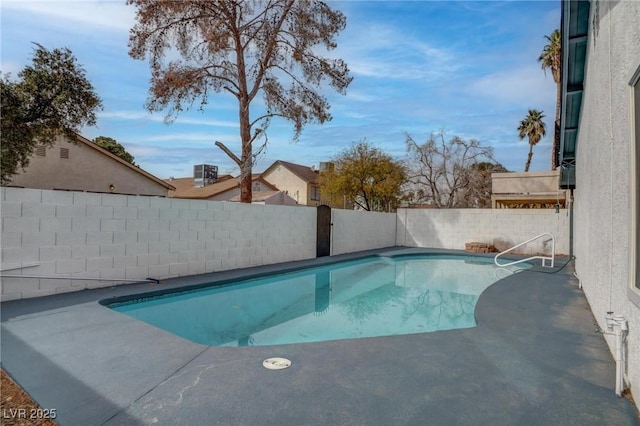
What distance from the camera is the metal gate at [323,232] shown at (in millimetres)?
12156

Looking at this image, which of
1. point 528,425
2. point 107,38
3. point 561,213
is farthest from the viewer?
point 561,213

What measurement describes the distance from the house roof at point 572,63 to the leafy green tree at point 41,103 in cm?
1460

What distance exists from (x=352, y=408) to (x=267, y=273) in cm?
651

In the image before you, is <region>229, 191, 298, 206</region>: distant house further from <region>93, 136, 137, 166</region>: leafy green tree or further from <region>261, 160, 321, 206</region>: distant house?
<region>93, 136, 137, 166</region>: leafy green tree

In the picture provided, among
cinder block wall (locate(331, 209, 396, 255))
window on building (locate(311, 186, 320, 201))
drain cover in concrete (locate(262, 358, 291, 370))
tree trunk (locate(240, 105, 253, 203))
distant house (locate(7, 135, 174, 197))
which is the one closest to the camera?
drain cover in concrete (locate(262, 358, 291, 370))

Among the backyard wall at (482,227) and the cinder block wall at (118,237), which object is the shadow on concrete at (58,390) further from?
the backyard wall at (482,227)

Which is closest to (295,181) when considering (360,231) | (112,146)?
(112,146)

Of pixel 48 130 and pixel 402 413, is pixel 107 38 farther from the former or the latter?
pixel 402 413

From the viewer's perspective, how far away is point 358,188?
1964cm

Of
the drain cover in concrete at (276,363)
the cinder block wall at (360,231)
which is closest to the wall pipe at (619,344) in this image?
the drain cover in concrete at (276,363)

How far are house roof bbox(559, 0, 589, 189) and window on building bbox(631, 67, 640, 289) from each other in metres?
4.02

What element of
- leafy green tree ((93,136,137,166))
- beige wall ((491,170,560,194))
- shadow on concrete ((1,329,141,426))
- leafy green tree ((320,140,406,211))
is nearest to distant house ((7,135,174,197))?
leafy green tree ((93,136,137,166))

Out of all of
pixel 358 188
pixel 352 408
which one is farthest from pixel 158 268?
pixel 358 188

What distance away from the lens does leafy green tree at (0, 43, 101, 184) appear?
12.4 meters
